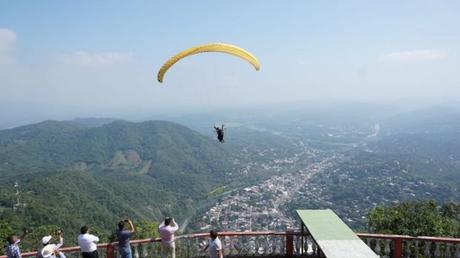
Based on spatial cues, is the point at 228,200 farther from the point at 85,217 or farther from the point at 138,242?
the point at 138,242

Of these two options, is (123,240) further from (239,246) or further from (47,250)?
(239,246)

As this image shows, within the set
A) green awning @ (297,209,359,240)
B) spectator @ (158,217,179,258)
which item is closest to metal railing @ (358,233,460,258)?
green awning @ (297,209,359,240)

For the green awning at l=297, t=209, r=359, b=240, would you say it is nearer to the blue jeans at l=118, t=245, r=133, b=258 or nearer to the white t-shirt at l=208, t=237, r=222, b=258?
the white t-shirt at l=208, t=237, r=222, b=258

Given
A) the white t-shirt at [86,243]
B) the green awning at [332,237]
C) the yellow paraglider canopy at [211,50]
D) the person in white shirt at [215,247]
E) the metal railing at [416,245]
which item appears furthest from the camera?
the yellow paraglider canopy at [211,50]

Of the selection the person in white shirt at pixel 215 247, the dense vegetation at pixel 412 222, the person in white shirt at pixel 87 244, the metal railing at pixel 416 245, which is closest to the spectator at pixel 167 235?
the person in white shirt at pixel 215 247

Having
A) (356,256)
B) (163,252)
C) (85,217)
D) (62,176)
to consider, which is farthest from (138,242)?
(62,176)

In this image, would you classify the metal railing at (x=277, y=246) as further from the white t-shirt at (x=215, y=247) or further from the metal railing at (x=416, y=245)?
the white t-shirt at (x=215, y=247)

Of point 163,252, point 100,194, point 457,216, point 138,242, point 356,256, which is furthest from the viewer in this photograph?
point 100,194
